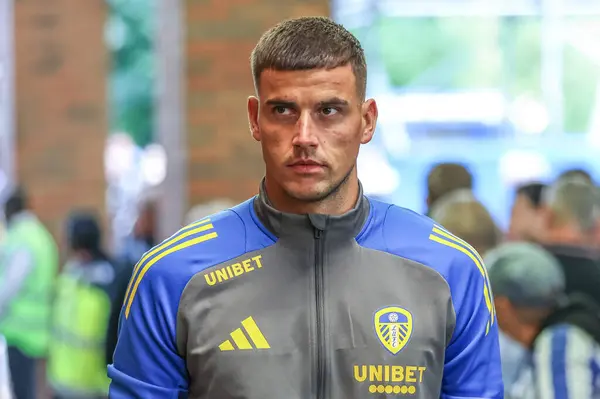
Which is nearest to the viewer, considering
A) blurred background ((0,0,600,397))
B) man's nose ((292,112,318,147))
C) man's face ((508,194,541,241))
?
man's nose ((292,112,318,147))

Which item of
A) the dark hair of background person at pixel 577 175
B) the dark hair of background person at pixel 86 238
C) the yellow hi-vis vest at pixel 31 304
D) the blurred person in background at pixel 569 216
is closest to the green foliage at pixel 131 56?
the yellow hi-vis vest at pixel 31 304

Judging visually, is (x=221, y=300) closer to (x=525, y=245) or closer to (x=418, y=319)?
(x=418, y=319)

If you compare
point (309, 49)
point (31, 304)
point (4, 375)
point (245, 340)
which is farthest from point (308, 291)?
point (31, 304)

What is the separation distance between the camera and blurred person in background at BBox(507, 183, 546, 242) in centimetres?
677

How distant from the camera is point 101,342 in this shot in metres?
8.45

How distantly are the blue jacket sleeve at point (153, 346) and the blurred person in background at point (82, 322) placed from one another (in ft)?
16.3

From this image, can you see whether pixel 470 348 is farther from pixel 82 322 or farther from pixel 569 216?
pixel 82 322

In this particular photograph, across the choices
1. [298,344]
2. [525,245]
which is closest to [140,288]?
[298,344]

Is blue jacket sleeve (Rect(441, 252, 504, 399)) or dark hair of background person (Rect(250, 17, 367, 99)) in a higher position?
dark hair of background person (Rect(250, 17, 367, 99))

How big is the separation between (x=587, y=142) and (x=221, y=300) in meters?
8.41

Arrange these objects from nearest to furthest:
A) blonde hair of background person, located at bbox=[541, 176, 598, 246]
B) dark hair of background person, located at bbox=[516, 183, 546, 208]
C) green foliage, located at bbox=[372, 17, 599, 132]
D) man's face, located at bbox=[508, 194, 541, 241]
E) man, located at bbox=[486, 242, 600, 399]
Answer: man, located at bbox=[486, 242, 600, 399], blonde hair of background person, located at bbox=[541, 176, 598, 246], man's face, located at bbox=[508, 194, 541, 241], dark hair of background person, located at bbox=[516, 183, 546, 208], green foliage, located at bbox=[372, 17, 599, 132]

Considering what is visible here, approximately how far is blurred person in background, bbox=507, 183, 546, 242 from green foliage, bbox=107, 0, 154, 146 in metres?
21.5

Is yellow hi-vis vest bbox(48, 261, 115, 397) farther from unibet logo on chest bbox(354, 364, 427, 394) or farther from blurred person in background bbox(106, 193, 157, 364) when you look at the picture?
unibet logo on chest bbox(354, 364, 427, 394)

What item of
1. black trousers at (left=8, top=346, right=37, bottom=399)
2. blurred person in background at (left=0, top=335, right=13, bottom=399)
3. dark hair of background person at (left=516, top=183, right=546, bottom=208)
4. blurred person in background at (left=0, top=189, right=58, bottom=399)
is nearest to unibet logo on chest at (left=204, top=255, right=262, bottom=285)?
dark hair of background person at (left=516, top=183, right=546, bottom=208)
